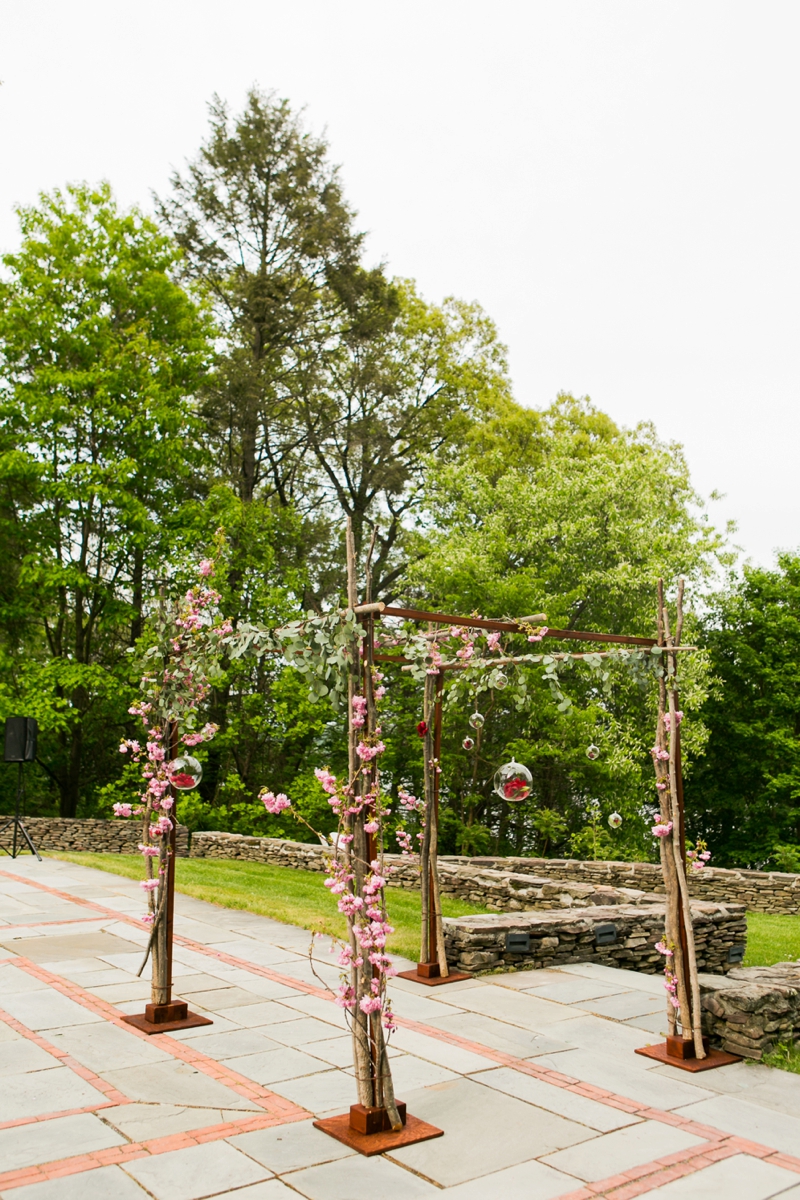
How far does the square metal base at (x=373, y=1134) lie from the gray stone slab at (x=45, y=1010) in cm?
256

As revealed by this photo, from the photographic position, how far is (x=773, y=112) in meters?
11.4

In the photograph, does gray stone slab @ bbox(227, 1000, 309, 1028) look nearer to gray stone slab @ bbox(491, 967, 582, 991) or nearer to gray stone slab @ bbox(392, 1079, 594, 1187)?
gray stone slab @ bbox(392, 1079, 594, 1187)

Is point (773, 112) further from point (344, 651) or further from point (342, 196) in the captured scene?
point (342, 196)

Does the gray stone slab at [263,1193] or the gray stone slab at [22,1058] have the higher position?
the gray stone slab at [22,1058]

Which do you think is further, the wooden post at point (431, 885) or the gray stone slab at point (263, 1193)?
the wooden post at point (431, 885)

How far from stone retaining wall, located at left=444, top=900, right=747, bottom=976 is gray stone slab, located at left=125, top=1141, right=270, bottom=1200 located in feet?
13.7

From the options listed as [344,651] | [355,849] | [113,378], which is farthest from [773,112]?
[113,378]

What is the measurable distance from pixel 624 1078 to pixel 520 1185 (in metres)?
1.69

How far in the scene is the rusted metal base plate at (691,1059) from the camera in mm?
5860

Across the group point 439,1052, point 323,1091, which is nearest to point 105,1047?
point 323,1091

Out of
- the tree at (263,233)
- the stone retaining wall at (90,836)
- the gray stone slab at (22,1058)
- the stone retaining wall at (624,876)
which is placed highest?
the tree at (263,233)

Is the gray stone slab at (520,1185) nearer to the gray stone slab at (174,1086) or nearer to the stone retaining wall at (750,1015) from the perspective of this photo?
the gray stone slab at (174,1086)

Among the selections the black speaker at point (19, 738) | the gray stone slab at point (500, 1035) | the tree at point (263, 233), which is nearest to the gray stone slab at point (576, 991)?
the gray stone slab at point (500, 1035)

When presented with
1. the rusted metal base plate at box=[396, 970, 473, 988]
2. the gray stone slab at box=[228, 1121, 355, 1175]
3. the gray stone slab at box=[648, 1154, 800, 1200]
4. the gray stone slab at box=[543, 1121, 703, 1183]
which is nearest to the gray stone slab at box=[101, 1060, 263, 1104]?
the gray stone slab at box=[228, 1121, 355, 1175]
